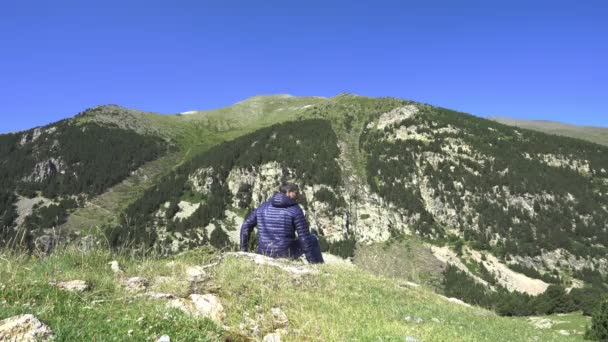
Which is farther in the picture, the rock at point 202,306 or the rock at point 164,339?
the rock at point 202,306

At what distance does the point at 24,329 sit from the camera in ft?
13.4

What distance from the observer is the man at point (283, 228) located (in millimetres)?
11320

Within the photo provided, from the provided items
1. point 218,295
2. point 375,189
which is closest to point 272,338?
point 218,295

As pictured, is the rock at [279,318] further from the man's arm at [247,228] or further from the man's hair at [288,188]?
the man's arm at [247,228]

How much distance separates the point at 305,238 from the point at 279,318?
489 cm

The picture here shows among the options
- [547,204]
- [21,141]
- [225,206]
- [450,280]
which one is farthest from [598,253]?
[21,141]

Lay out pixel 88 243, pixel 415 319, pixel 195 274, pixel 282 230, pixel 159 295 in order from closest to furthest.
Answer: pixel 159 295
pixel 195 274
pixel 415 319
pixel 88 243
pixel 282 230

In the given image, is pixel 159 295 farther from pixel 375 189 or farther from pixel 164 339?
pixel 375 189

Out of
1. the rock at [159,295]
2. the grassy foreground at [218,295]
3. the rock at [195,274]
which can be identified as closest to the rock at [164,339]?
the grassy foreground at [218,295]

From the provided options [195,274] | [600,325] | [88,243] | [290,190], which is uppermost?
[290,190]

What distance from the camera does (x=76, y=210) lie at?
362 feet

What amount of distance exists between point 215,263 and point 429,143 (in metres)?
121

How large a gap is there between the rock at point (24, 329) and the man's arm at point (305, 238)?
289 inches

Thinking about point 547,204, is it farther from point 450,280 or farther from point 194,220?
point 194,220
